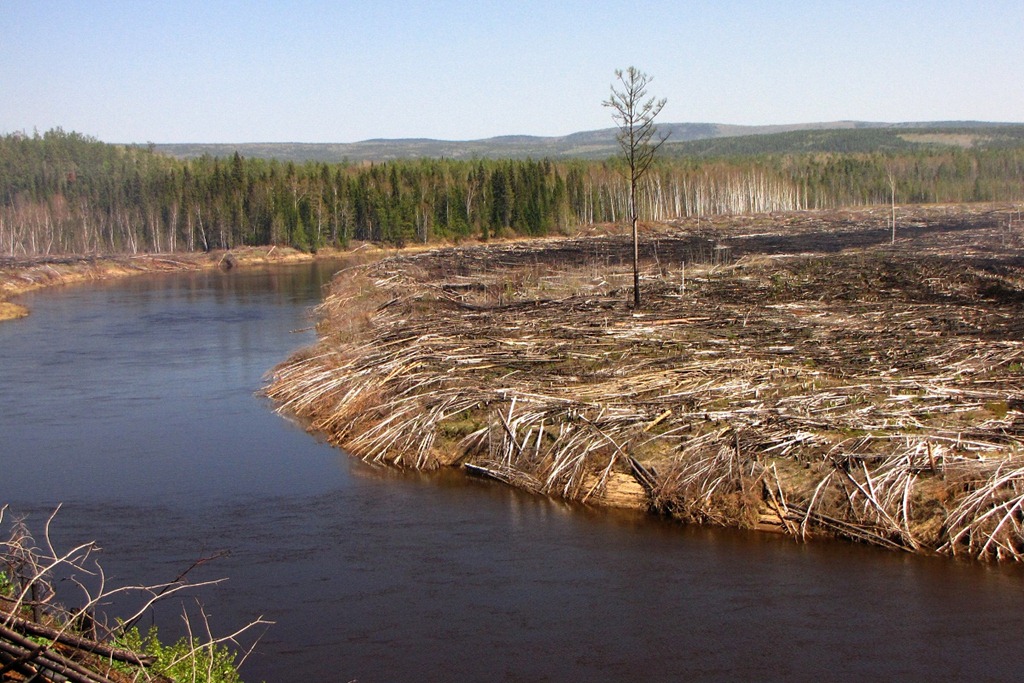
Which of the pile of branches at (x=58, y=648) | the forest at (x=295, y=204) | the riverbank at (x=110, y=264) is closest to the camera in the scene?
the pile of branches at (x=58, y=648)

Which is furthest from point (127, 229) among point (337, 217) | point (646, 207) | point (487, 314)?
point (487, 314)

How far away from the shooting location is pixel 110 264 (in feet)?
249

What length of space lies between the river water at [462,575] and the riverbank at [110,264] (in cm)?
3672

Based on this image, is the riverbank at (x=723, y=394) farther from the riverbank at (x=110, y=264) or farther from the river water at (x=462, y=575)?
the riverbank at (x=110, y=264)

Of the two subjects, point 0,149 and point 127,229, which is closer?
point 127,229

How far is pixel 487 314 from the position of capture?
32.9m

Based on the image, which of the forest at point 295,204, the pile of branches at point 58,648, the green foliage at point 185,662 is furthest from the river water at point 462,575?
the forest at point 295,204

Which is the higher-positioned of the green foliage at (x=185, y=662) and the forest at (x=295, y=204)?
the forest at (x=295, y=204)

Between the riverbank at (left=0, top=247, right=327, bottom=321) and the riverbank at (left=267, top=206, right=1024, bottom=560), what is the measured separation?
3423 centimetres

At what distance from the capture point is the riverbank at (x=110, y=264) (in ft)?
Answer: 213

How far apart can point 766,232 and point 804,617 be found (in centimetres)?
6708

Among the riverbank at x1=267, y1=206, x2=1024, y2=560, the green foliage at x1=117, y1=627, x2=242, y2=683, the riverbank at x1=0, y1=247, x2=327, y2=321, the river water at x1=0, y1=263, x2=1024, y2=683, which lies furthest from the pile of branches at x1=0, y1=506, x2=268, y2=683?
the riverbank at x1=0, y1=247, x2=327, y2=321

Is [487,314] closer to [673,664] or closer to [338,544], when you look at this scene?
[338,544]

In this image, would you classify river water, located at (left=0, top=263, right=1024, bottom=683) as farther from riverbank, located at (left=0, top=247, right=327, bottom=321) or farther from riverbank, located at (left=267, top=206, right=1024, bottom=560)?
riverbank, located at (left=0, top=247, right=327, bottom=321)
